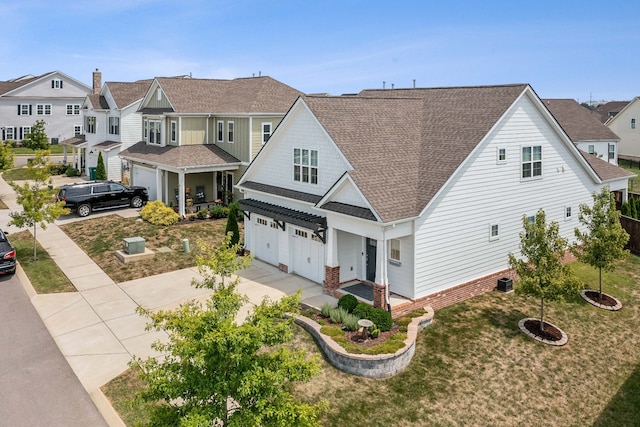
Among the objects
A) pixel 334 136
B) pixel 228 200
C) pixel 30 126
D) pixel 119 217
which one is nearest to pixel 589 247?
pixel 334 136

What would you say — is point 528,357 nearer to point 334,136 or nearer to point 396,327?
point 396,327

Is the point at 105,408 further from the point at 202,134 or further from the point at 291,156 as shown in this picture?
the point at 202,134

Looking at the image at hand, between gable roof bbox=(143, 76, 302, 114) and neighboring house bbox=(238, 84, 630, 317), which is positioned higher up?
gable roof bbox=(143, 76, 302, 114)

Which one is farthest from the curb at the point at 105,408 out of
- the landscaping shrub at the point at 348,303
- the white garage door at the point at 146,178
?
the white garage door at the point at 146,178

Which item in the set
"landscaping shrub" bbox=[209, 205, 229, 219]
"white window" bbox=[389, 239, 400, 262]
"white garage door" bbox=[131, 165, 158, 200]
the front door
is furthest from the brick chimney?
"white window" bbox=[389, 239, 400, 262]

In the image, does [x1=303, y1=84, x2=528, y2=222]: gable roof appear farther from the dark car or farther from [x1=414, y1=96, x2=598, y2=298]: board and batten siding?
the dark car

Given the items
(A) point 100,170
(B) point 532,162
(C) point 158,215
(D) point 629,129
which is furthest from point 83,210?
(D) point 629,129
